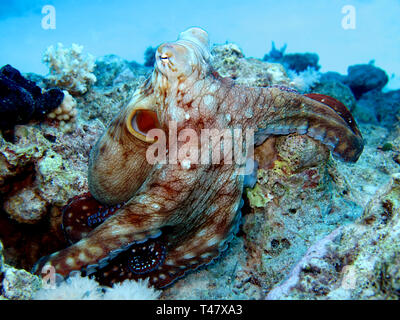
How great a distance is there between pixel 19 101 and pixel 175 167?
7.12 feet

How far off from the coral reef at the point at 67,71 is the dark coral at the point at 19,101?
1.16m

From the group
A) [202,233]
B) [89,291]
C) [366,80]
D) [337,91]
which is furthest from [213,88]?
[366,80]

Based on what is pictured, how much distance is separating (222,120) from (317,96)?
1379 mm

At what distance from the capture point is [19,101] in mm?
2881

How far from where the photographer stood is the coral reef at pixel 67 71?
4500 mm

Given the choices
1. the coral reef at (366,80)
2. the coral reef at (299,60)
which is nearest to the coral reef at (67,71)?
the coral reef at (299,60)

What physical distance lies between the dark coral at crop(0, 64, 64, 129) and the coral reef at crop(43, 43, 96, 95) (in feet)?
3.81

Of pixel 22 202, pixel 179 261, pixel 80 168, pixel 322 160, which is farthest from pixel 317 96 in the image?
pixel 22 202

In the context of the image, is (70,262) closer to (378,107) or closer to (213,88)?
(213,88)

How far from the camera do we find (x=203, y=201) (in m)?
2.29
